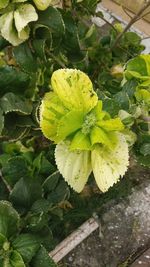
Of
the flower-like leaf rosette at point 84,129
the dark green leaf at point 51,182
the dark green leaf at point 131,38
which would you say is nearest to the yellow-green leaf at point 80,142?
the flower-like leaf rosette at point 84,129

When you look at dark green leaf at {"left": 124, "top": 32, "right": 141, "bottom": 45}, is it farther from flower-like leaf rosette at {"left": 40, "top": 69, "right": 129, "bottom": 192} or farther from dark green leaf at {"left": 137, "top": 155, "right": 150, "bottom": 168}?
flower-like leaf rosette at {"left": 40, "top": 69, "right": 129, "bottom": 192}

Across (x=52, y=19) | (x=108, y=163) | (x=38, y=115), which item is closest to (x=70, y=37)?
(x=52, y=19)

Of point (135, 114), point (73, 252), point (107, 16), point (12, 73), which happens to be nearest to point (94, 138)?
point (135, 114)

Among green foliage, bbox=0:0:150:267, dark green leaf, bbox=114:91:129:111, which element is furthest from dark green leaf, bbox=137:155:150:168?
dark green leaf, bbox=114:91:129:111

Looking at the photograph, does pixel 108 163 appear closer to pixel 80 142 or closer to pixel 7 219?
pixel 80 142

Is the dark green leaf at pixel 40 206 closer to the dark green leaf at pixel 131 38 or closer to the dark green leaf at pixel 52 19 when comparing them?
the dark green leaf at pixel 52 19

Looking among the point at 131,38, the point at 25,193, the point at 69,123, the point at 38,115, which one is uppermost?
the point at 69,123

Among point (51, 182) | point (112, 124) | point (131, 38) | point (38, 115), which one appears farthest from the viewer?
point (131, 38)

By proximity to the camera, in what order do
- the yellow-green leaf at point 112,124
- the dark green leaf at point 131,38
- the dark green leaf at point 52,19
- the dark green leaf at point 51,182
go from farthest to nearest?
the dark green leaf at point 131,38 < the dark green leaf at point 51,182 < the dark green leaf at point 52,19 < the yellow-green leaf at point 112,124

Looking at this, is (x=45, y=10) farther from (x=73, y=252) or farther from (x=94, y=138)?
(x=73, y=252)

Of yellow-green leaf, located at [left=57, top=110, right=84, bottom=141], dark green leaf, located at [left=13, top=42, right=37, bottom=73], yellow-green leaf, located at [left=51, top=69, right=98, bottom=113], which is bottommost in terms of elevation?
dark green leaf, located at [left=13, top=42, right=37, bottom=73]
